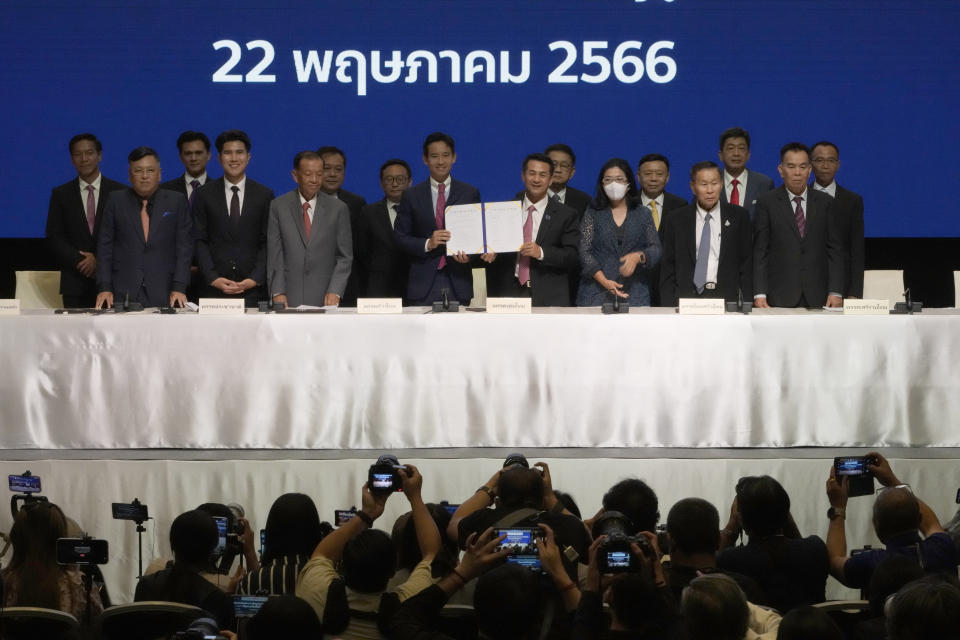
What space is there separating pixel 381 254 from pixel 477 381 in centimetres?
208

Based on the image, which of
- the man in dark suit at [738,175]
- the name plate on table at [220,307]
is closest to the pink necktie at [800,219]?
the man in dark suit at [738,175]

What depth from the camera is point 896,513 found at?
3.95 metres

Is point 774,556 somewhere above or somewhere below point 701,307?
below

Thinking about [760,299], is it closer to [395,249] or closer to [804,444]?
[804,444]

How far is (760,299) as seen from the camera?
6.68 meters

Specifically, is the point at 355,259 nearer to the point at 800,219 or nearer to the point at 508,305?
the point at 508,305

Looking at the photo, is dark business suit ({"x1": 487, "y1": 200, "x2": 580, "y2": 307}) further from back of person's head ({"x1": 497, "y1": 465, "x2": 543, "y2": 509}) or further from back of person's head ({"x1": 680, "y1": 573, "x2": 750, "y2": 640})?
back of person's head ({"x1": 680, "y1": 573, "x2": 750, "y2": 640})

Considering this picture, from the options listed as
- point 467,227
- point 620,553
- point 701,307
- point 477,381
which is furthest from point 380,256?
point 620,553

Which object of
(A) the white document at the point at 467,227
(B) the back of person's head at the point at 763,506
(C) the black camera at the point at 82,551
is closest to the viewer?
(C) the black camera at the point at 82,551

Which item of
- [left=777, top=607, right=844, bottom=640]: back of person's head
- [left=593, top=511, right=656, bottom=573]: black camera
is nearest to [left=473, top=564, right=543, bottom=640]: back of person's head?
[left=593, top=511, right=656, bottom=573]: black camera

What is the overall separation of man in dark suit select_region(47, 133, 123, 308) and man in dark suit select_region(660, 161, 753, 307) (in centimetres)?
354

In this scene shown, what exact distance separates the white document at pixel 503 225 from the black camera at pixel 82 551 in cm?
317

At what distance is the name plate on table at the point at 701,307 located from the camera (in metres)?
6.09

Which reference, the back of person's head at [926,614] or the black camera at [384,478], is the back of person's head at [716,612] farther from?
the black camera at [384,478]
